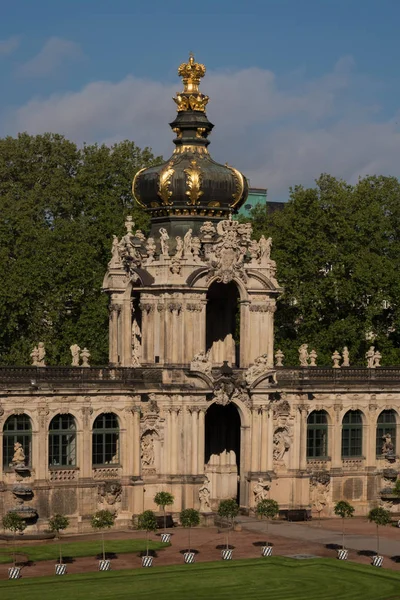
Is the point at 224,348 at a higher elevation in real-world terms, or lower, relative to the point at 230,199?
lower

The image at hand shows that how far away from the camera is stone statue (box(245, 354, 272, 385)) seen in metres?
92.4

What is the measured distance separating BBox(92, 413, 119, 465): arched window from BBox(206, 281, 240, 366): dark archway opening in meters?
8.29

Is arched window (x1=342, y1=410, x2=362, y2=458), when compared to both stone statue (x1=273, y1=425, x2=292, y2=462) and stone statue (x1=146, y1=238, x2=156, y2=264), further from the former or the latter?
stone statue (x1=146, y1=238, x2=156, y2=264)

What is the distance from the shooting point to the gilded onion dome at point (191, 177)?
306ft

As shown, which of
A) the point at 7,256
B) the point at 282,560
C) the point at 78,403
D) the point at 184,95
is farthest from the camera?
the point at 7,256

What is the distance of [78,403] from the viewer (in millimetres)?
89000

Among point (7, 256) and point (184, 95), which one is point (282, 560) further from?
point (7, 256)

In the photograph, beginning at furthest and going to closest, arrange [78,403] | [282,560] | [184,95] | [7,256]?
[7,256] → [184,95] → [78,403] → [282,560]

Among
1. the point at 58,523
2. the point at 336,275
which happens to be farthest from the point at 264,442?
the point at 336,275

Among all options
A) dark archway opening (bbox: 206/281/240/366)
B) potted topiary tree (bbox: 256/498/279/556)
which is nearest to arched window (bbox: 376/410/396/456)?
dark archway opening (bbox: 206/281/240/366)

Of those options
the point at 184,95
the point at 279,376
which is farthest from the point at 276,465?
the point at 184,95

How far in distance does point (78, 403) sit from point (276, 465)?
1219 centimetres

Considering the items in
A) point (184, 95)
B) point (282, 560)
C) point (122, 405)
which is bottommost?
point (282, 560)

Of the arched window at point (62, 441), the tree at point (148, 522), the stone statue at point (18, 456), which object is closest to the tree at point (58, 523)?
the tree at point (148, 522)
